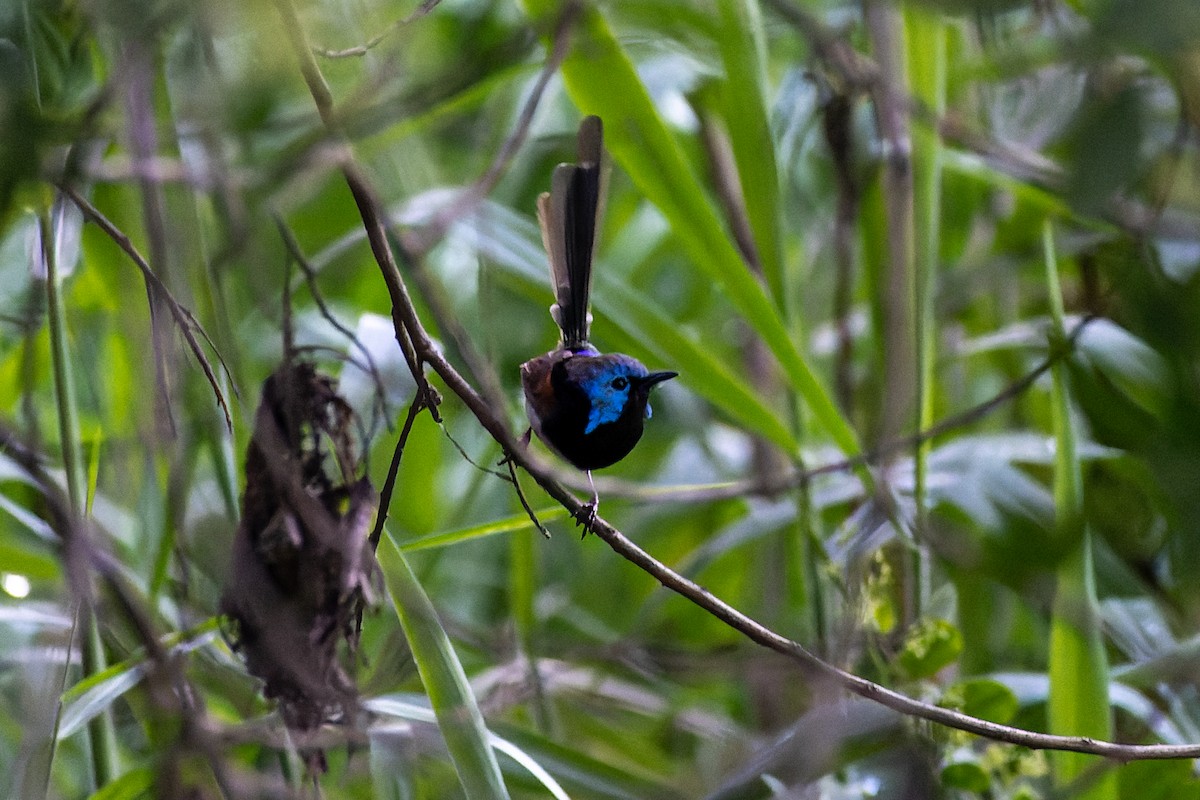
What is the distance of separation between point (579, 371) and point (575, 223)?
0.26 m

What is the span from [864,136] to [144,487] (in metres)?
1.46

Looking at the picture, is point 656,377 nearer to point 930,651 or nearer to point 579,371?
point 579,371

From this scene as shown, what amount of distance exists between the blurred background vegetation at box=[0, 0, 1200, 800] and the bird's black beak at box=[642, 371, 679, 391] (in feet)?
0.12

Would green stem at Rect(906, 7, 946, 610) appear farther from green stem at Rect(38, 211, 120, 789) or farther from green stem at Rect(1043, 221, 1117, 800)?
green stem at Rect(38, 211, 120, 789)

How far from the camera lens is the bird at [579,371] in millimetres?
1315

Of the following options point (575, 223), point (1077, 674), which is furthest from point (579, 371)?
point (1077, 674)

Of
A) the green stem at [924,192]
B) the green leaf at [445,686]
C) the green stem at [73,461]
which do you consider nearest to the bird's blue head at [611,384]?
the green stem at [924,192]

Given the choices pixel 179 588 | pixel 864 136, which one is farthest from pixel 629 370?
pixel 864 136

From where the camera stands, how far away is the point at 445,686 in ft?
Result: 3.22

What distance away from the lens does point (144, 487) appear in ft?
4.73

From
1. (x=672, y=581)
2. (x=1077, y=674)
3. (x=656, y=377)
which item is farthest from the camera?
(x=656, y=377)

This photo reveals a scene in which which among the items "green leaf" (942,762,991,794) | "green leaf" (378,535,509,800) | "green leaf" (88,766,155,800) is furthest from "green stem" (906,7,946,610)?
"green leaf" (88,766,155,800)

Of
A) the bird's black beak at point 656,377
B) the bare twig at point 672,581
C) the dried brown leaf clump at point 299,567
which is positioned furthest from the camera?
the bird's black beak at point 656,377

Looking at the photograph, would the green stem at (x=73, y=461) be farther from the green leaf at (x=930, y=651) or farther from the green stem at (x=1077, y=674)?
the green stem at (x=1077, y=674)
